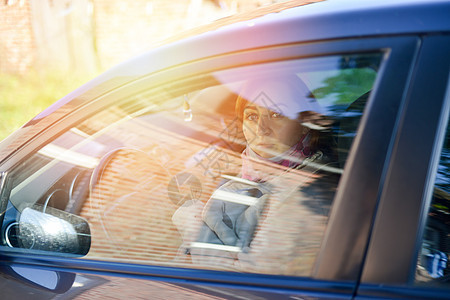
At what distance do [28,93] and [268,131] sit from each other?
20.5 ft

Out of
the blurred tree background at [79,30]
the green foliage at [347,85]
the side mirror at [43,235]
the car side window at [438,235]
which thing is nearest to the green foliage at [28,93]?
the blurred tree background at [79,30]

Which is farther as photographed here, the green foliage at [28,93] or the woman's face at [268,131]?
the green foliage at [28,93]

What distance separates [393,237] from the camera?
1.01 m

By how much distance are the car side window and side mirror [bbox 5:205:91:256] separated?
3.13 feet

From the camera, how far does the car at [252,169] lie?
1026 mm

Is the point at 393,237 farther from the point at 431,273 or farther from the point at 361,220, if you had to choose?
the point at 431,273

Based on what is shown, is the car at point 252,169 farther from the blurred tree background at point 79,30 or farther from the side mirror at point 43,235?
the blurred tree background at point 79,30

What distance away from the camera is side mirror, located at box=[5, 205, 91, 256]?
1417mm

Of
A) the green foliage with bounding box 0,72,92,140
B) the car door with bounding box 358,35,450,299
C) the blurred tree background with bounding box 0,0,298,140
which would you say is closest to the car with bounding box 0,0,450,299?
the car door with bounding box 358,35,450,299

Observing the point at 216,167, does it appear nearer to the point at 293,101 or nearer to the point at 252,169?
the point at 252,169

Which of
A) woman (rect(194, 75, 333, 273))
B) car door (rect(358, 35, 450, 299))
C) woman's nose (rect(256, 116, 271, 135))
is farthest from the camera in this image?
woman's nose (rect(256, 116, 271, 135))

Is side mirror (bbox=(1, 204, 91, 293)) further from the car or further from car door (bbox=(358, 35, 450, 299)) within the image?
car door (bbox=(358, 35, 450, 299))

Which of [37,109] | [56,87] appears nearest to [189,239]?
[37,109]

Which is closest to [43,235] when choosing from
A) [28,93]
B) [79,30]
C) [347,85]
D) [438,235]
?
[347,85]
